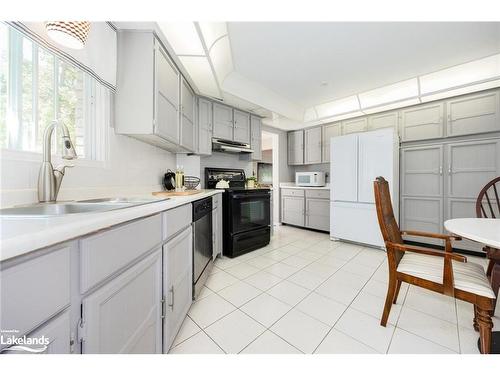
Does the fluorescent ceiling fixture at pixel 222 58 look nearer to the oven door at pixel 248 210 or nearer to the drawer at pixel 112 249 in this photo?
the oven door at pixel 248 210

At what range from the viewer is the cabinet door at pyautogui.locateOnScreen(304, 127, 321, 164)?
170 inches

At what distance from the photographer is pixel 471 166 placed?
2746 mm

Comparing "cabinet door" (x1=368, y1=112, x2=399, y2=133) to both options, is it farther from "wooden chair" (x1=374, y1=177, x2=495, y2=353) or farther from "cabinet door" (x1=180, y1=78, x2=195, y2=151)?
"cabinet door" (x1=180, y1=78, x2=195, y2=151)

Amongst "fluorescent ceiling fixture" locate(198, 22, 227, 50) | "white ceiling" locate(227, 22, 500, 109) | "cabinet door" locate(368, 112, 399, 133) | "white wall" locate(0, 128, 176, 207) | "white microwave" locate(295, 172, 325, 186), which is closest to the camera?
"white wall" locate(0, 128, 176, 207)

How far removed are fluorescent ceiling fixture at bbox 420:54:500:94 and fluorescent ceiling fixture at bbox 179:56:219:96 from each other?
2961mm

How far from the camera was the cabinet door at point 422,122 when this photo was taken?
296 centimetres

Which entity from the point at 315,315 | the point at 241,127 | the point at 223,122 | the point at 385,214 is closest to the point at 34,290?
the point at 315,315

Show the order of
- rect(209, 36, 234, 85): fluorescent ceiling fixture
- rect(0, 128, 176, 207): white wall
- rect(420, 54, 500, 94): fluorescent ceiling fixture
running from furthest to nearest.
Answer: rect(420, 54, 500, 94): fluorescent ceiling fixture < rect(209, 36, 234, 85): fluorescent ceiling fixture < rect(0, 128, 176, 207): white wall

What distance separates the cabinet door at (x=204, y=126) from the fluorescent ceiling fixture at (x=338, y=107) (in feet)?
7.40

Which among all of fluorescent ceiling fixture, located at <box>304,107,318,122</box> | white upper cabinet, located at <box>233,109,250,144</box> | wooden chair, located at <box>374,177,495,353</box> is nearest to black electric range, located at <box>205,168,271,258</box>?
white upper cabinet, located at <box>233,109,250,144</box>

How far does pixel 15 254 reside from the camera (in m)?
0.39

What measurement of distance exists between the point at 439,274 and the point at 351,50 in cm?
235

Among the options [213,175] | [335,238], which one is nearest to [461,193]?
[335,238]

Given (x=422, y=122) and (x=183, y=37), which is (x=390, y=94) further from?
(x=183, y=37)
